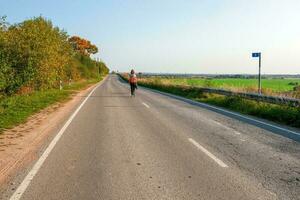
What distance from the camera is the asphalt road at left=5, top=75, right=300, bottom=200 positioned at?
565cm

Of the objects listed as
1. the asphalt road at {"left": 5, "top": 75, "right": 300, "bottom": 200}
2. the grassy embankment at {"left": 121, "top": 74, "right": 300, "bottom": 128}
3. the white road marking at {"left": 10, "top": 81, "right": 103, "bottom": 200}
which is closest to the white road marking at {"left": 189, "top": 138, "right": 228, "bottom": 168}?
the asphalt road at {"left": 5, "top": 75, "right": 300, "bottom": 200}

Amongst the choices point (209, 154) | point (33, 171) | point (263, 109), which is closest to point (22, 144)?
point (33, 171)

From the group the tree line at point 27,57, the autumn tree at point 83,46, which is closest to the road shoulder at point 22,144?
the tree line at point 27,57

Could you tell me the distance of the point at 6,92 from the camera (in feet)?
81.1

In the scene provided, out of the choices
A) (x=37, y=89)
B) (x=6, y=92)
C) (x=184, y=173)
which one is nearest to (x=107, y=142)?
(x=184, y=173)

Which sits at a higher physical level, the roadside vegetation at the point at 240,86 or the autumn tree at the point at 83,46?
the autumn tree at the point at 83,46

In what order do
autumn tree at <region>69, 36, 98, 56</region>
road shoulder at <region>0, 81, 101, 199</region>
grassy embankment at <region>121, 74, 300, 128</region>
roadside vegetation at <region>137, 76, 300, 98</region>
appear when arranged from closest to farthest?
road shoulder at <region>0, 81, 101, 199</region>, grassy embankment at <region>121, 74, 300, 128</region>, roadside vegetation at <region>137, 76, 300, 98</region>, autumn tree at <region>69, 36, 98, 56</region>

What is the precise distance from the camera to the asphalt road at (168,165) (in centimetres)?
565

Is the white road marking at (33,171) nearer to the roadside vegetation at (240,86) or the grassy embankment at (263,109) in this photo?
the grassy embankment at (263,109)

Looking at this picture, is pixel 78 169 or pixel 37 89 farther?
pixel 37 89

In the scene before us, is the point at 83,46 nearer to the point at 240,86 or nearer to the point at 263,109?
the point at 240,86

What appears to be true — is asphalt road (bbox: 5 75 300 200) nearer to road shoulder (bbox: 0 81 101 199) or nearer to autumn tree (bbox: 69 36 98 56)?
road shoulder (bbox: 0 81 101 199)

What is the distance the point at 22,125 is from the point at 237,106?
1108 centimetres

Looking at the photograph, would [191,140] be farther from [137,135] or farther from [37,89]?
[37,89]
